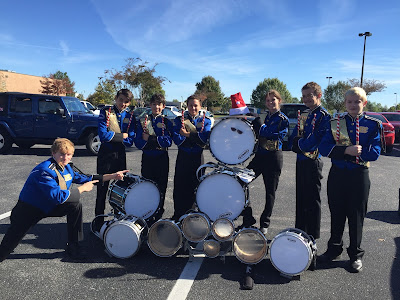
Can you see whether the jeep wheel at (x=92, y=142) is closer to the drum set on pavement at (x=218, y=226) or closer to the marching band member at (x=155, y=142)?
the marching band member at (x=155, y=142)

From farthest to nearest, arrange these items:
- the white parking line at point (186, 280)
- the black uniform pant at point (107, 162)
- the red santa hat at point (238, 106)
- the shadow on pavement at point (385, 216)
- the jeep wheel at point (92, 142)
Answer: the jeep wheel at point (92, 142) → the shadow on pavement at point (385, 216) → the black uniform pant at point (107, 162) → the red santa hat at point (238, 106) → the white parking line at point (186, 280)

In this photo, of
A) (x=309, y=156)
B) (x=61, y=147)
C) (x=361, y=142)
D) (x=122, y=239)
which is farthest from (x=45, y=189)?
(x=361, y=142)

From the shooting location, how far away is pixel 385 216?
5.11 metres

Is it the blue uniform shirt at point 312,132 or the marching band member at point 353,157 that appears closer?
the marching band member at point 353,157

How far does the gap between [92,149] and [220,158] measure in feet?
24.9

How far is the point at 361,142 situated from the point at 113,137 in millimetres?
2997

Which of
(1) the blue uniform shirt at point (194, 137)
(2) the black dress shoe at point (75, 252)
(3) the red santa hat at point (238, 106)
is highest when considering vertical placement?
(3) the red santa hat at point (238, 106)

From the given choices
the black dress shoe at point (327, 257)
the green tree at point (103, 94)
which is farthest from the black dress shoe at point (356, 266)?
the green tree at point (103, 94)

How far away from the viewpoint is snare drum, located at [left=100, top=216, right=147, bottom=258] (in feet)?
11.4

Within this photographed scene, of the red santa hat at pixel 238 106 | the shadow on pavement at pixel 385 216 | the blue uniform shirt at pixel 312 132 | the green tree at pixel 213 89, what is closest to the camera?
the blue uniform shirt at pixel 312 132

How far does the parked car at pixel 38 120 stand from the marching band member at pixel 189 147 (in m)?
6.65

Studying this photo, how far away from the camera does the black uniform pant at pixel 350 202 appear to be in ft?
10.7

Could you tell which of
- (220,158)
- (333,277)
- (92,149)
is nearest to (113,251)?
(220,158)

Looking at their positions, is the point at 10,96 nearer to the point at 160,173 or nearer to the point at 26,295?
the point at 160,173
